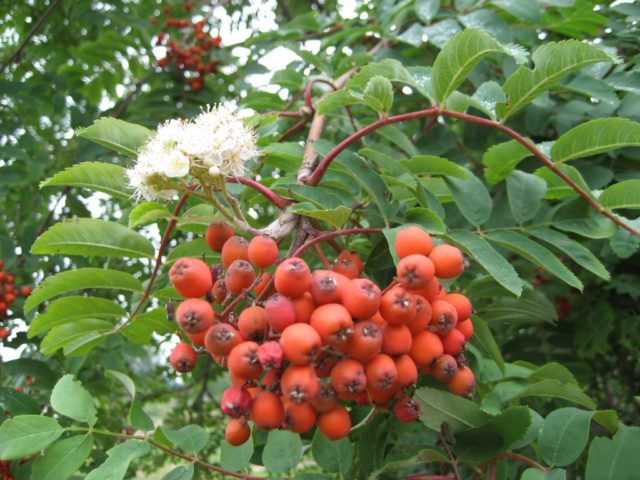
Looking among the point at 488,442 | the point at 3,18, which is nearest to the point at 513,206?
the point at 488,442

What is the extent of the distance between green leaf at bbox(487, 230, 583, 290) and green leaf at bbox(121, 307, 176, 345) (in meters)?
0.67

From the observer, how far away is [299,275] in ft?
3.15

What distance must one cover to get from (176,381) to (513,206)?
2.83 meters

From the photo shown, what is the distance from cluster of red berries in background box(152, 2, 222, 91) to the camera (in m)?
3.20

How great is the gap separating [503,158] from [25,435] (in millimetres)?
1096

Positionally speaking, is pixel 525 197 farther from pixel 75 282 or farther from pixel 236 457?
pixel 75 282

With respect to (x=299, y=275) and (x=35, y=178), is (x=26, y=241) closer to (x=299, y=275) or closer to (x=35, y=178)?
(x=35, y=178)

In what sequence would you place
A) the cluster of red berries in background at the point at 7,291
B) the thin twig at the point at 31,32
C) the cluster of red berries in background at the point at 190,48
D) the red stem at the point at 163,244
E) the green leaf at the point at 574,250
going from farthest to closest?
1. the cluster of red berries in background at the point at 190,48
2. the thin twig at the point at 31,32
3. the cluster of red berries in background at the point at 7,291
4. the green leaf at the point at 574,250
5. the red stem at the point at 163,244

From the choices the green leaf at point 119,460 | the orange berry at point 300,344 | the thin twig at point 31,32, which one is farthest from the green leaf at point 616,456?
the thin twig at point 31,32

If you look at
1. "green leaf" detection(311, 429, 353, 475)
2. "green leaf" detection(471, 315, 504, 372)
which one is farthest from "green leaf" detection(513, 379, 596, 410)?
"green leaf" detection(311, 429, 353, 475)

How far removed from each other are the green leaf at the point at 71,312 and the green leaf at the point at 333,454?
1.60 feet

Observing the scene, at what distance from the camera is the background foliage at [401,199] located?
4.12 feet

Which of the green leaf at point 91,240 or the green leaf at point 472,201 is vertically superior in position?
the green leaf at point 91,240

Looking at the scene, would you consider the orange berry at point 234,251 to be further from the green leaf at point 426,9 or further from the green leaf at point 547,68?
the green leaf at point 426,9
